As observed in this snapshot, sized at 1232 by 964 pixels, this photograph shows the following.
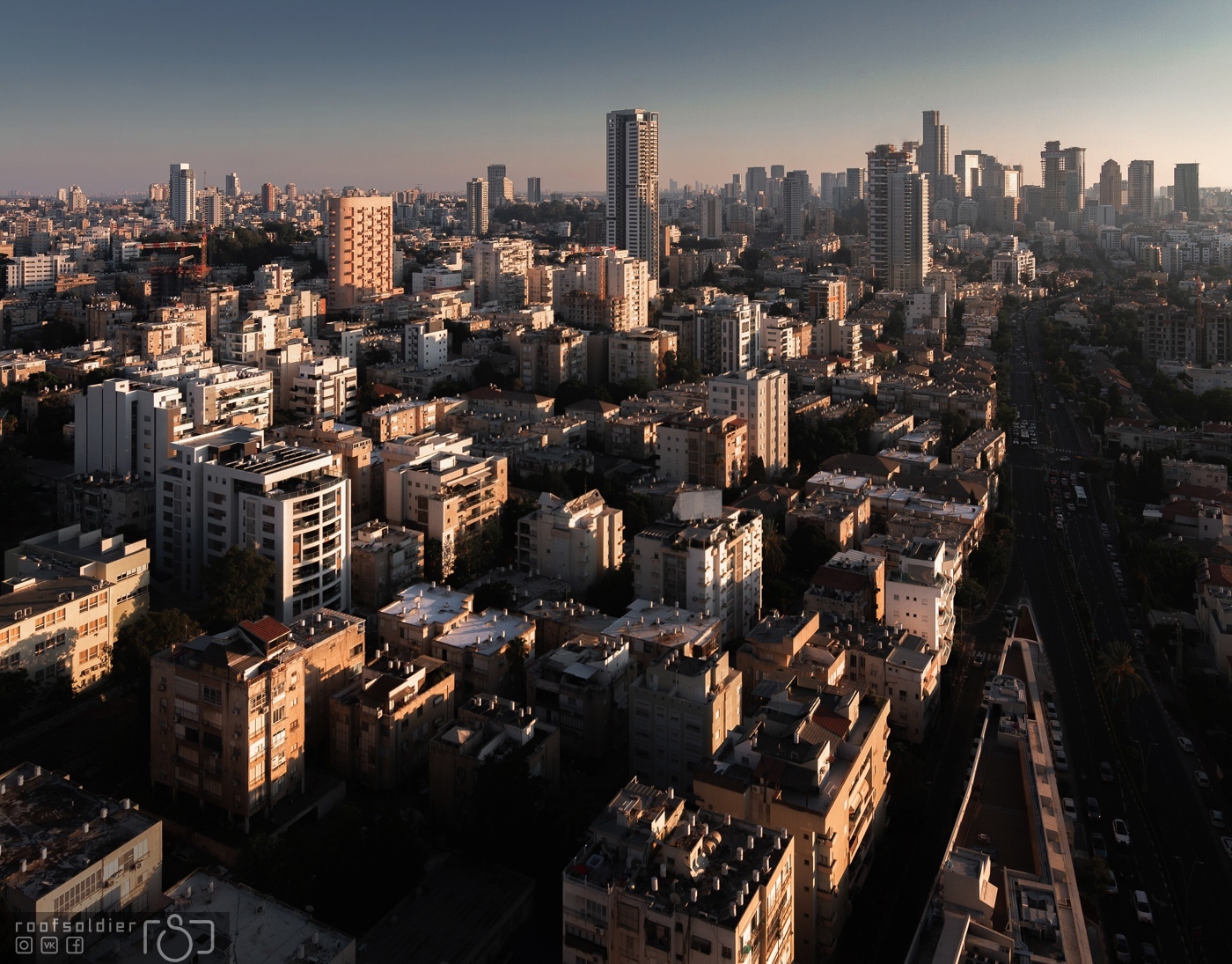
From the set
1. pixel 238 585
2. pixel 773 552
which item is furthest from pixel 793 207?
pixel 238 585

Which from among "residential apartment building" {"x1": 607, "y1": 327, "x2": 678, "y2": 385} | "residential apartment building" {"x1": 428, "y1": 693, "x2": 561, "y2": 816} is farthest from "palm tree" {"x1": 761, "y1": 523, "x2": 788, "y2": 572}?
"residential apartment building" {"x1": 607, "y1": 327, "x2": 678, "y2": 385}

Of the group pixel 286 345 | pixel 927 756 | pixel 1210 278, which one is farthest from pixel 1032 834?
pixel 1210 278

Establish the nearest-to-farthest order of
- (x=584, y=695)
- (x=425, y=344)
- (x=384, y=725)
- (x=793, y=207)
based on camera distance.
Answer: (x=384, y=725), (x=584, y=695), (x=425, y=344), (x=793, y=207)

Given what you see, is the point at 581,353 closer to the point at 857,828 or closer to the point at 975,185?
the point at 857,828

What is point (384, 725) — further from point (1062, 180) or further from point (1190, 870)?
point (1062, 180)

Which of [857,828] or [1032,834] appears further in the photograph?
[1032,834]

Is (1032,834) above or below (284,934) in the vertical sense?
below
